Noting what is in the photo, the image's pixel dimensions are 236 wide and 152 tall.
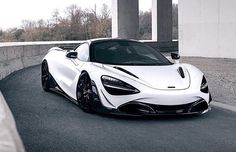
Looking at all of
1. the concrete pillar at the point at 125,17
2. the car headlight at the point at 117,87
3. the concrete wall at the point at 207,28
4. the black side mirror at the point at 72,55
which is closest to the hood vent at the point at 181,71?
the car headlight at the point at 117,87

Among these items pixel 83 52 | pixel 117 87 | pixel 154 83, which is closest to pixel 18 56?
pixel 83 52

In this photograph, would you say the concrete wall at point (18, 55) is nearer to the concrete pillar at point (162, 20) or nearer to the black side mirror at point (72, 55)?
the black side mirror at point (72, 55)

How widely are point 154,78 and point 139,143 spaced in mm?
1618

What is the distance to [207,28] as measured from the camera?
1584 centimetres

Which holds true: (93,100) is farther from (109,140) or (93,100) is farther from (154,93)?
(109,140)

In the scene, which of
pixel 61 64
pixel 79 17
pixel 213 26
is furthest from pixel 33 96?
pixel 79 17

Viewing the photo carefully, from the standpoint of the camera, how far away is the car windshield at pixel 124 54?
7281 millimetres

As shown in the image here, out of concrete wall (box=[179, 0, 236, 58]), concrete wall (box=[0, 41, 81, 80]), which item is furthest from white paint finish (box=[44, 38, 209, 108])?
concrete wall (box=[179, 0, 236, 58])

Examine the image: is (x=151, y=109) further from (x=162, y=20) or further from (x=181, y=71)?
(x=162, y=20)

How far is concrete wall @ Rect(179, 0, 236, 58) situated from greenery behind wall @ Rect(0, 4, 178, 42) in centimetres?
3614

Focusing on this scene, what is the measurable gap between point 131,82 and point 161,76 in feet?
1.74

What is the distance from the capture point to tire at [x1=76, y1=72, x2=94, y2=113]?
677cm

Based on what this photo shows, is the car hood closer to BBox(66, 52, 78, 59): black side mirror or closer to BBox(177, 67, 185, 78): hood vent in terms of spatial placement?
BBox(177, 67, 185, 78): hood vent

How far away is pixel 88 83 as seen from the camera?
6.87 metres
